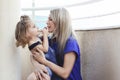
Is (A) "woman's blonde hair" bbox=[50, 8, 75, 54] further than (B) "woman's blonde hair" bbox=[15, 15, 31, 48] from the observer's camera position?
Yes

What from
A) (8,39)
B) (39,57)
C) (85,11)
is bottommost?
(39,57)

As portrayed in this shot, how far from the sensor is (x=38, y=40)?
4.36 ft

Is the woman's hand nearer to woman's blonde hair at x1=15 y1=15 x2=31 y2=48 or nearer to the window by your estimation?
woman's blonde hair at x1=15 y1=15 x2=31 y2=48

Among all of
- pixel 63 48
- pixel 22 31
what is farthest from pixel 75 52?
pixel 22 31

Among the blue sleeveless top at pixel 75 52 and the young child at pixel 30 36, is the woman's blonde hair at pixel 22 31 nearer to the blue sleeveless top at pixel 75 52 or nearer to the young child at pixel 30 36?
the young child at pixel 30 36

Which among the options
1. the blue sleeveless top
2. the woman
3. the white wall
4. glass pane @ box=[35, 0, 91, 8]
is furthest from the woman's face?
glass pane @ box=[35, 0, 91, 8]

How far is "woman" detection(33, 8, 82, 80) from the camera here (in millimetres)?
1311

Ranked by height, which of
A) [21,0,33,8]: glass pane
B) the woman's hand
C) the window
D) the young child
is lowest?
the woman's hand

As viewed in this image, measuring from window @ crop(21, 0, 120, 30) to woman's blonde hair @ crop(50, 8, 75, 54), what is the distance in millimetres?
265

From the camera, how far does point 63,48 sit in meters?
1.36

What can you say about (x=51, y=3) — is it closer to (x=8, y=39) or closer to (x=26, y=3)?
(x=26, y=3)

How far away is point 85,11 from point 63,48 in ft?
1.81

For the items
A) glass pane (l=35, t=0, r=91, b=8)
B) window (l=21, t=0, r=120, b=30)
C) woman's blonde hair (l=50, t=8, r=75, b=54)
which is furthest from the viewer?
glass pane (l=35, t=0, r=91, b=8)

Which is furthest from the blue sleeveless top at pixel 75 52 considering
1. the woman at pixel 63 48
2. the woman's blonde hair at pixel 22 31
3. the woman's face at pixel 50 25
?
the woman's blonde hair at pixel 22 31
